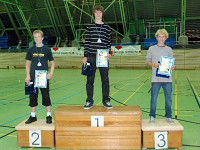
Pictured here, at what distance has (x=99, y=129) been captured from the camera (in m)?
3.39

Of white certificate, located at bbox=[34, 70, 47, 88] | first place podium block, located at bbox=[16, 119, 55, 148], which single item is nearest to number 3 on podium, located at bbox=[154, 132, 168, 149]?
first place podium block, located at bbox=[16, 119, 55, 148]

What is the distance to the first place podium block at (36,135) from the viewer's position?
347cm

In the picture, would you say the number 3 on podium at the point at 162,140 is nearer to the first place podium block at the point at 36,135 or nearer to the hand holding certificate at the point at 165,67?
the hand holding certificate at the point at 165,67

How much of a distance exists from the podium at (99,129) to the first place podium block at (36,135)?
118mm

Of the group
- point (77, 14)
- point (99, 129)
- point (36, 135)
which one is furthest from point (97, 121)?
point (77, 14)

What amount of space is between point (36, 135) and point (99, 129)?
95cm

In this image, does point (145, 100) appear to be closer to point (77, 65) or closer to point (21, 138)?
point (21, 138)

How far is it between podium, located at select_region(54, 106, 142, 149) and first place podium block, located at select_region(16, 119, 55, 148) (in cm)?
12

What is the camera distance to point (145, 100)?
6844mm

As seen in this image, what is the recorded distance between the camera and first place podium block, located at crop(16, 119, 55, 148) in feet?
11.4

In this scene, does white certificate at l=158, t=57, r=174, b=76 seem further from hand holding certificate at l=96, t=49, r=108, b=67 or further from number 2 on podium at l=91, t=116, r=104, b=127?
number 2 on podium at l=91, t=116, r=104, b=127

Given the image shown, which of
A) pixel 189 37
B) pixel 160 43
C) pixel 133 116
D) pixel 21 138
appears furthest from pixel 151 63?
pixel 189 37

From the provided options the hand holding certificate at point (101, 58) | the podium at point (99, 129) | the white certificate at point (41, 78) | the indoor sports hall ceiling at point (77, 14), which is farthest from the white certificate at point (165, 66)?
the indoor sports hall ceiling at point (77, 14)

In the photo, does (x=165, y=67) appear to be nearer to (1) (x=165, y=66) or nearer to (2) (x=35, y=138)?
(1) (x=165, y=66)
